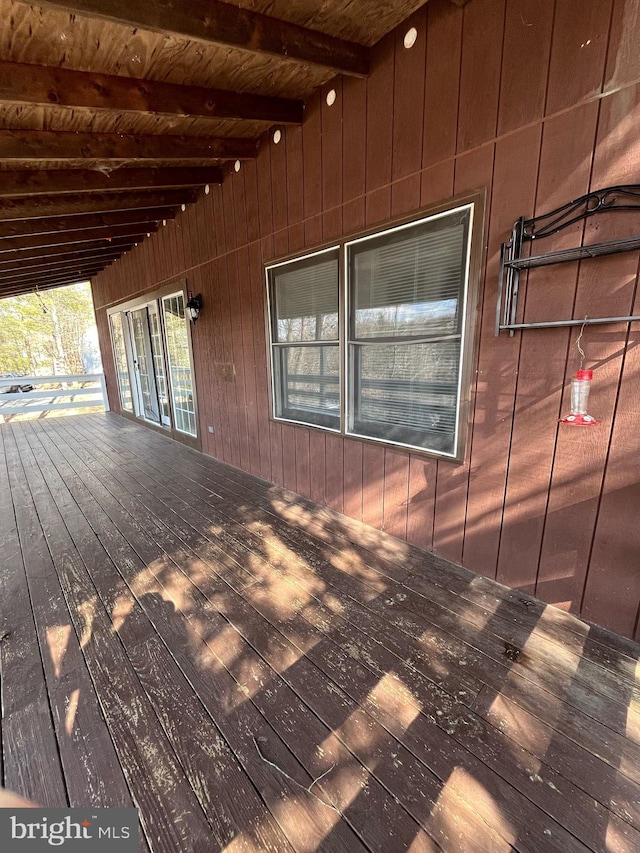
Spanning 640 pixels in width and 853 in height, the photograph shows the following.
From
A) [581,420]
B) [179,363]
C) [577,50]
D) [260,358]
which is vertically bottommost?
[581,420]

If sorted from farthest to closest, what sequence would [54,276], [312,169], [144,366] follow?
1. [54,276]
2. [144,366]
3. [312,169]

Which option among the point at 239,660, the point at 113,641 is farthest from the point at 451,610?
the point at 113,641

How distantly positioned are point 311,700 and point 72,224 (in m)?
5.25

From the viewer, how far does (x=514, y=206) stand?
1707 mm

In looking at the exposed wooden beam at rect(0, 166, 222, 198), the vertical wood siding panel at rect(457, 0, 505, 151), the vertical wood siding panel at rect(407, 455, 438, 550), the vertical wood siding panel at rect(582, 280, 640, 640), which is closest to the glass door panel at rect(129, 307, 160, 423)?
the exposed wooden beam at rect(0, 166, 222, 198)

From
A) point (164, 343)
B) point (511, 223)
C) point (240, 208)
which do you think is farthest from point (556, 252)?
point (164, 343)

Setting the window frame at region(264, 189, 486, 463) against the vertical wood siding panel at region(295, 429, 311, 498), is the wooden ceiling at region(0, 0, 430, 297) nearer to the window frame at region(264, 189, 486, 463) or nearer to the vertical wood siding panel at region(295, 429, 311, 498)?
the window frame at region(264, 189, 486, 463)

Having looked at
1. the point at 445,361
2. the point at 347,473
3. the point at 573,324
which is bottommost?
the point at 347,473

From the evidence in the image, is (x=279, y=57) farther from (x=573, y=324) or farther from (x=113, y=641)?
(x=113, y=641)

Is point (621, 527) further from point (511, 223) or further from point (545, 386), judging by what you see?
point (511, 223)

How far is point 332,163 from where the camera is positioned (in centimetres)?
246

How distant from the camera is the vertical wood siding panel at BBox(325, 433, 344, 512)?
9.32 ft

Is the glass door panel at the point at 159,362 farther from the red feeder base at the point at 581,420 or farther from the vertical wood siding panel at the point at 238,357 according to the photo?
the red feeder base at the point at 581,420

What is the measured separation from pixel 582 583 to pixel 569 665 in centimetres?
41
